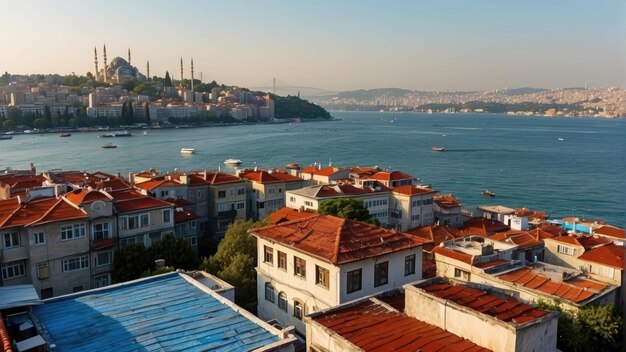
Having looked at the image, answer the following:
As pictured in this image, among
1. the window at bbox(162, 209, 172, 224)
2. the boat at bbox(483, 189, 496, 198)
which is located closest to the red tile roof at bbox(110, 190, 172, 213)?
the window at bbox(162, 209, 172, 224)

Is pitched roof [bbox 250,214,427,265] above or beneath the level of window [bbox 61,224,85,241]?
above

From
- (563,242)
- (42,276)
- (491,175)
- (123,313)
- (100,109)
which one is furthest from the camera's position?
(100,109)

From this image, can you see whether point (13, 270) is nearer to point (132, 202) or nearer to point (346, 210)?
point (132, 202)

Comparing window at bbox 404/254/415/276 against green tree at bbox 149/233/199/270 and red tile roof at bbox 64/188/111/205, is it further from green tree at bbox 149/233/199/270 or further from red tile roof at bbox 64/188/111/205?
red tile roof at bbox 64/188/111/205

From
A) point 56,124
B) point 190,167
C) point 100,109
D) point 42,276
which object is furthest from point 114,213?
point 100,109

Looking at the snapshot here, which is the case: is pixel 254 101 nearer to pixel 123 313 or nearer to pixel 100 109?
pixel 100 109

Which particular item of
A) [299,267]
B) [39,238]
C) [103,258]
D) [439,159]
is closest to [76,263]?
[103,258]
